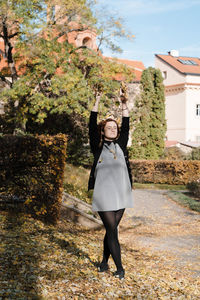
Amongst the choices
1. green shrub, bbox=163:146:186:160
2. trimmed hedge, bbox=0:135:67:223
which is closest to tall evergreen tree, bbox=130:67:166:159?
green shrub, bbox=163:146:186:160

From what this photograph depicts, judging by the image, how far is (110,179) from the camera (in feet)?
13.4

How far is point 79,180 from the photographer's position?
12.0 metres

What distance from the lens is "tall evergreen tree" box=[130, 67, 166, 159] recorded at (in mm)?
23781

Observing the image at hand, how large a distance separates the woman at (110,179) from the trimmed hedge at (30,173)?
2.87m

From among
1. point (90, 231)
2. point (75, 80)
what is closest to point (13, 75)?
point (75, 80)

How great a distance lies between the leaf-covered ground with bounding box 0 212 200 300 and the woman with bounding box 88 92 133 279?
0.37 metres

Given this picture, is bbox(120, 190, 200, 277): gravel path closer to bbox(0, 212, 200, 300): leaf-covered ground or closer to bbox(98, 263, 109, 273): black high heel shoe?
bbox(0, 212, 200, 300): leaf-covered ground

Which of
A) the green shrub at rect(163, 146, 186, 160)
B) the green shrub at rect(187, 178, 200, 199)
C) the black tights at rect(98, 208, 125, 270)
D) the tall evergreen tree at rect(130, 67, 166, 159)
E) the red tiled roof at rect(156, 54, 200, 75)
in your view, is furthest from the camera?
the red tiled roof at rect(156, 54, 200, 75)

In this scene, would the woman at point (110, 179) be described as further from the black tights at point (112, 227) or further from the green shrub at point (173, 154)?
the green shrub at point (173, 154)

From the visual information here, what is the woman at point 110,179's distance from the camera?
13.3ft

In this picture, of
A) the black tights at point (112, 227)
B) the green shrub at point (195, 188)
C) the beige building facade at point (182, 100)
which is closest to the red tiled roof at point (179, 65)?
the beige building facade at point (182, 100)

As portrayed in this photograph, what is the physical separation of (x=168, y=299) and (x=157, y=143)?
2094 cm

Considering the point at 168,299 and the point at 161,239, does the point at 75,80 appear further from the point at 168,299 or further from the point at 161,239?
the point at 168,299

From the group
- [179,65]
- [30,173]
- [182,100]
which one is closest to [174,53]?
[179,65]
